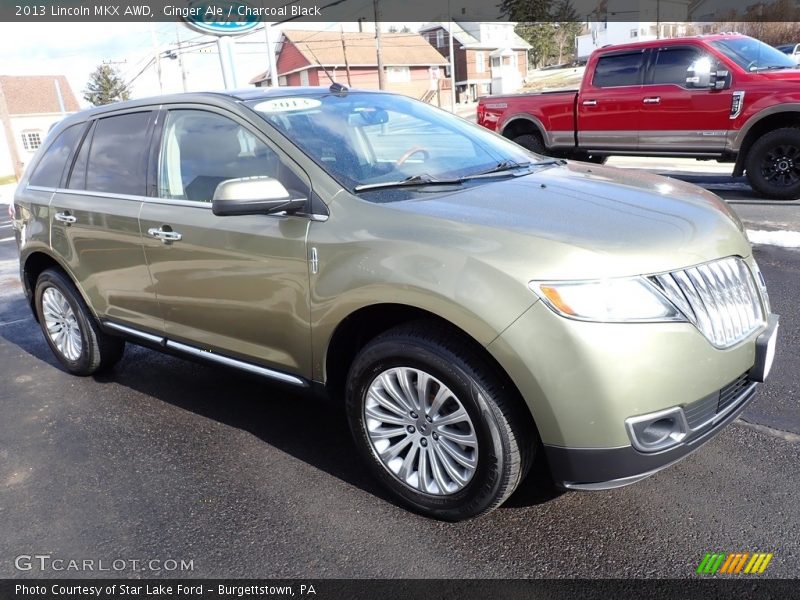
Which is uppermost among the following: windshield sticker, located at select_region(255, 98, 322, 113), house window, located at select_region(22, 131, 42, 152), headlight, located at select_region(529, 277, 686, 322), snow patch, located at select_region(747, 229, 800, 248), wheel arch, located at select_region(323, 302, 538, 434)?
house window, located at select_region(22, 131, 42, 152)

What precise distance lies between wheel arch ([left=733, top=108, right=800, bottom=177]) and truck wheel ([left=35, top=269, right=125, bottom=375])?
7789mm

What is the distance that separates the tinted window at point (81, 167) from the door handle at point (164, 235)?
3.07ft

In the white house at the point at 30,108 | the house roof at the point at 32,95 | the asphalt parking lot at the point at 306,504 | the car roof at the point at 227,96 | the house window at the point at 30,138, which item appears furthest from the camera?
the house roof at the point at 32,95

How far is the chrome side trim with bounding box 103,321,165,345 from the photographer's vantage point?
381cm

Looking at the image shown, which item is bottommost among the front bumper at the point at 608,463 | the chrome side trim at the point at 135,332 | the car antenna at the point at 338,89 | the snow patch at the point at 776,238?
the snow patch at the point at 776,238

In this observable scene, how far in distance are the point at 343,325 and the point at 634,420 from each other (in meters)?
1.22

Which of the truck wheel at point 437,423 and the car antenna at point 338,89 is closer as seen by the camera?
the truck wheel at point 437,423

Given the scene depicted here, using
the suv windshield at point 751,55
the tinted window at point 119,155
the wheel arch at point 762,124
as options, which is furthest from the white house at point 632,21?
the tinted window at point 119,155

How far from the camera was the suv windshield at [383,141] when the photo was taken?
3.07 meters

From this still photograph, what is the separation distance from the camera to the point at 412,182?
3029mm

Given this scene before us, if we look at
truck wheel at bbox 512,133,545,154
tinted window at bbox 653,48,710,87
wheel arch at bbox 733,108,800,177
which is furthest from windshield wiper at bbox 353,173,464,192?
truck wheel at bbox 512,133,545,154

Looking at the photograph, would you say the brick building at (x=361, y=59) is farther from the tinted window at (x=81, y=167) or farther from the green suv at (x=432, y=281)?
the green suv at (x=432, y=281)

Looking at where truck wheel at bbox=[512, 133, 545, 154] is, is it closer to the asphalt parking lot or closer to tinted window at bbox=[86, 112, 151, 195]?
the asphalt parking lot

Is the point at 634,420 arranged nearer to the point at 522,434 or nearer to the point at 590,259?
the point at 522,434
